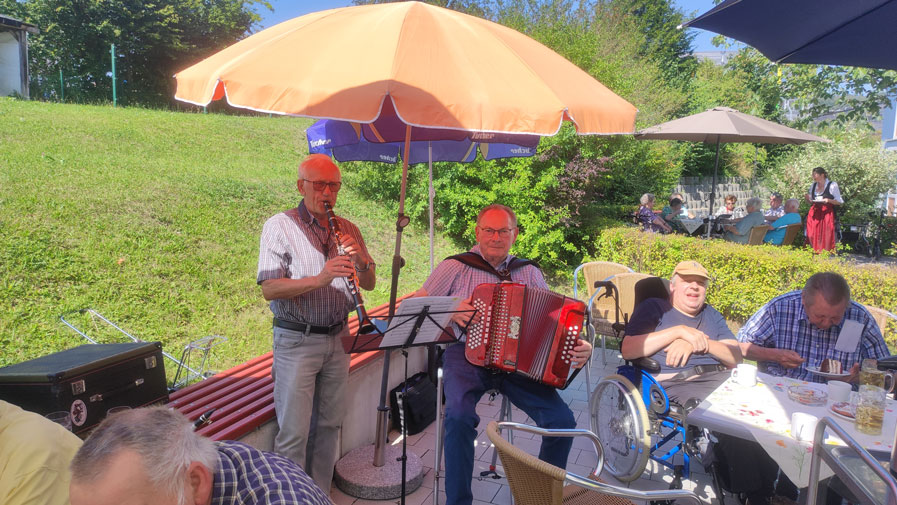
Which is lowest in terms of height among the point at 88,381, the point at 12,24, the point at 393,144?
the point at 88,381

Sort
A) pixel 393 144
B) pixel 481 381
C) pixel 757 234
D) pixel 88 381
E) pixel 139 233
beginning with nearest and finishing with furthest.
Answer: pixel 88 381 → pixel 481 381 → pixel 393 144 → pixel 139 233 → pixel 757 234

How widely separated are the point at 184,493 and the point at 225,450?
0.82 ft

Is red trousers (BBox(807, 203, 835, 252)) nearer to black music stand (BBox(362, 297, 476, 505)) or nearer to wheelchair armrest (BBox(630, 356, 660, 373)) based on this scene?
wheelchair armrest (BBox(630, 356, 660, 373))

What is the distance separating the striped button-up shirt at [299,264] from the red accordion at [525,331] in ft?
2.72

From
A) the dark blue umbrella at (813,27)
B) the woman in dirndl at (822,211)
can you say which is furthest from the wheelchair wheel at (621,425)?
the woman in dirndl at (822,211)

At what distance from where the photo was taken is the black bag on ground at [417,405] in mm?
4199

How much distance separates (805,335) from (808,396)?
84 centimetres

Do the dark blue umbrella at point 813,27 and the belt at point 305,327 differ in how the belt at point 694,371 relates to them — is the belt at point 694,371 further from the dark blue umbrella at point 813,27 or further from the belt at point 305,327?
the belt at point 305,327

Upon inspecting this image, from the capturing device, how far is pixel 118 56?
2098cm

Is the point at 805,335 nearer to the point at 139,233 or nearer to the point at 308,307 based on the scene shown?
the point at 308,307

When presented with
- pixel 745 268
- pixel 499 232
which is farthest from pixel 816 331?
pixel 745 268

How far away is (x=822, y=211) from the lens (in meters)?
10.6

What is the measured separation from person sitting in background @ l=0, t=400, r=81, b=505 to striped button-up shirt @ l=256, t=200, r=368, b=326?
1339 millimetres

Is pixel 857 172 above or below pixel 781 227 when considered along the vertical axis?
above
